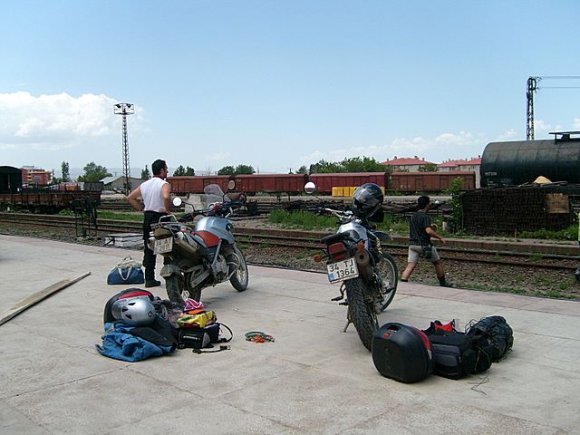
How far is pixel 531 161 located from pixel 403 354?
20709 mm

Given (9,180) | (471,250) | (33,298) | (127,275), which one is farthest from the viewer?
(9,180)

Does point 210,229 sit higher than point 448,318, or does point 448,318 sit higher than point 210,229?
point 210,229

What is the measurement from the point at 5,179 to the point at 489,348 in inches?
1840

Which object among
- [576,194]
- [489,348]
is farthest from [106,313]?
[576,194]

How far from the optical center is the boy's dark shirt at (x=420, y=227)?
967cm

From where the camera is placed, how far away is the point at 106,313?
255 inches

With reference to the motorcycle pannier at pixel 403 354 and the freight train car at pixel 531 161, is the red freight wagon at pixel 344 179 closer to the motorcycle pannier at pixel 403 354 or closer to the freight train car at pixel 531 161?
the freight train car at pixel 531 161

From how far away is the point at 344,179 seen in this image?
194 feet

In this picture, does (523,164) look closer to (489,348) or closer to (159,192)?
(159,192)

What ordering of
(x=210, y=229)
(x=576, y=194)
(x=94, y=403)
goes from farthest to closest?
(x=576, y=194), (x=210, y=229), (x=94, y=403)

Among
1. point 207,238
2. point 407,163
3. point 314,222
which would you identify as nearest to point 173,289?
point 207,238

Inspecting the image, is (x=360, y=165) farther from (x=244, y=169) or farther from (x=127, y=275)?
(x=127, y=275)

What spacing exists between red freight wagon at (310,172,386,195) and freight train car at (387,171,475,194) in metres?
1.39

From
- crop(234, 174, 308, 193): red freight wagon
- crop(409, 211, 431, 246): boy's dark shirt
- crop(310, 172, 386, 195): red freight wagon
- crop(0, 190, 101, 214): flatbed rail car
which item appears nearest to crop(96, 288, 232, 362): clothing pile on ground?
crop(409, 211, 431, 246): boy's dark shirt
